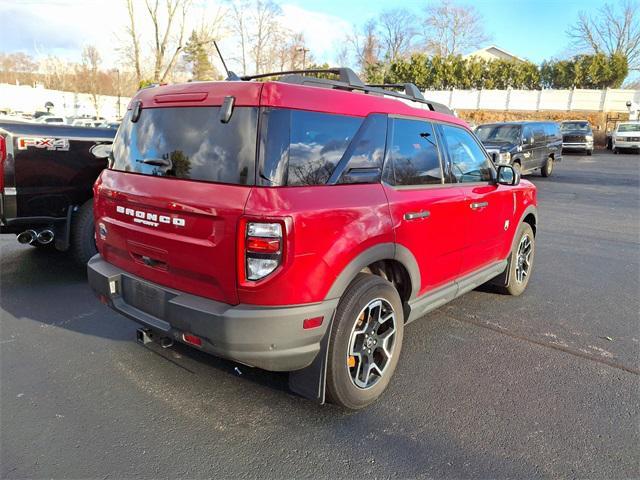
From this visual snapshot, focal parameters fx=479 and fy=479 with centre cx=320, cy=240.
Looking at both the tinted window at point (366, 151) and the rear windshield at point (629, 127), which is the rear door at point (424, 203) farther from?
the rear windshield at point (629, 127)

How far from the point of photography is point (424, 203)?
330 centimetres

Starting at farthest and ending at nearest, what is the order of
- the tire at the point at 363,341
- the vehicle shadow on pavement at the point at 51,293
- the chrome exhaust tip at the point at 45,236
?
the chrome exhaust tip at the point at 45,236, the vehicle shadow on pavement at the point at 51,293, the tire at the point at 363,341

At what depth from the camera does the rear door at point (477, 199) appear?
3881mm

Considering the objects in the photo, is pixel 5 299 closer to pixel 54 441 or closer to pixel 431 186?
pixel 54 441

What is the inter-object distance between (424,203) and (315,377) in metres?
1.40

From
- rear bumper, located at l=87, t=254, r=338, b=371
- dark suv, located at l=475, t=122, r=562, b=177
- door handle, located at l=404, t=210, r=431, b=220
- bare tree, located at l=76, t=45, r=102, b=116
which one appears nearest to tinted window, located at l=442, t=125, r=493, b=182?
door handle, located at l=404, t=210, r=431, b=220

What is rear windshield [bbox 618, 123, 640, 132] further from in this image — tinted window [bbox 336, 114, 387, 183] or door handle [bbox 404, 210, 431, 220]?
tinted window [bbox 336, 114, 387, 183]

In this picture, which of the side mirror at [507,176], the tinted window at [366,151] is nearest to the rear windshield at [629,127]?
the side mirror at [507,176]

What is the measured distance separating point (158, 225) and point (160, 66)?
35282 millimetres

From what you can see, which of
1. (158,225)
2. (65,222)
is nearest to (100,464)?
(158,225)

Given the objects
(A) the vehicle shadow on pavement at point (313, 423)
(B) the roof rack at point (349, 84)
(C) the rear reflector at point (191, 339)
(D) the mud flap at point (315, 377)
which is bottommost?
(A) the vehicle shadow on pavement at point (313, 423)

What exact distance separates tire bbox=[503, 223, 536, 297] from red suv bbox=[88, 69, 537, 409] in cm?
163

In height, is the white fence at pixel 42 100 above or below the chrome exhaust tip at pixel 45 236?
above

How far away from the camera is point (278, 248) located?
241 centimetres
